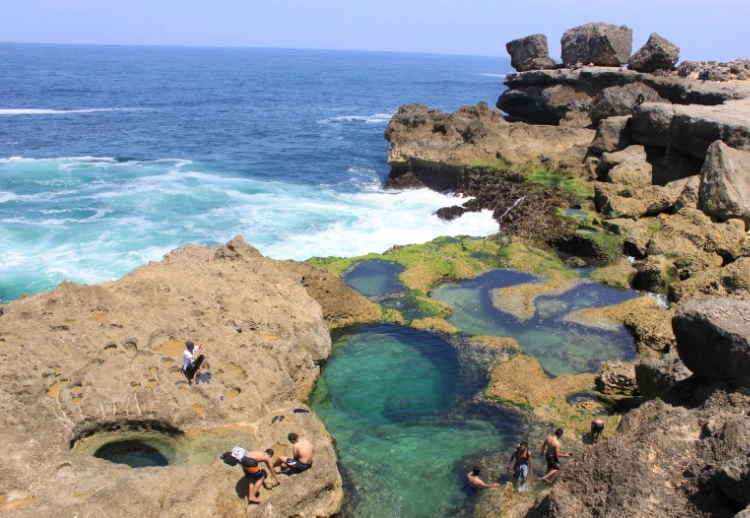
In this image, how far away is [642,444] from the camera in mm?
9750

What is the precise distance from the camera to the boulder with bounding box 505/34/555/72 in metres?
64.7

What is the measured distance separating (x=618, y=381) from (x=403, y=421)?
20.5 ft

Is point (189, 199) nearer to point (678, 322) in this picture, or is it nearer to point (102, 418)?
point (102, 418)

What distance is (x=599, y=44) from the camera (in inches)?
2292

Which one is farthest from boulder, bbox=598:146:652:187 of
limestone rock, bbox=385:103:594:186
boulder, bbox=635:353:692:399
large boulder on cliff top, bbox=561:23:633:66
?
large boulder on cliff top, bbox=561:23:633:66

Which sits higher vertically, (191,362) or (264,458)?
(191,362)

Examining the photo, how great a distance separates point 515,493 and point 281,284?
9.47m

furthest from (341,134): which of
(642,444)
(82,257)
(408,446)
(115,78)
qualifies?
(115,78)

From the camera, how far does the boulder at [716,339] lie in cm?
1063

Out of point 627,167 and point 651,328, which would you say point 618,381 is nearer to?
point 651,328

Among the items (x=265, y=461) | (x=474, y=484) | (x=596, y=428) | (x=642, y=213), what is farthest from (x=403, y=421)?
(x=642, y=213)

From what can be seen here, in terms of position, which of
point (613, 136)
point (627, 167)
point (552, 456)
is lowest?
point (552, 456)

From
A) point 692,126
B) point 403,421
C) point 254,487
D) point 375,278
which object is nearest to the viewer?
point 254,487

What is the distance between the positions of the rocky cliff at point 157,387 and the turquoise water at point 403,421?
0.96 meters
